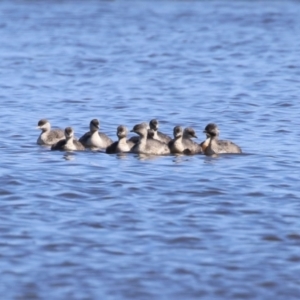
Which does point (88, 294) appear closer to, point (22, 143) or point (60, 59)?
point (22, 143)

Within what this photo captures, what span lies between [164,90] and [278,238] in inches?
513

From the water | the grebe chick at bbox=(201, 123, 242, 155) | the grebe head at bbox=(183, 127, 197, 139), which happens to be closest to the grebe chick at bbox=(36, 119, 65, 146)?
the water

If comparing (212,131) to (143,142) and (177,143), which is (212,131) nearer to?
(177,143)

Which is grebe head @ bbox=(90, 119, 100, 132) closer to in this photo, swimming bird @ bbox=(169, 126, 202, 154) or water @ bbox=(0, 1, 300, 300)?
water @ bbox=(0, 1, 300, 300)

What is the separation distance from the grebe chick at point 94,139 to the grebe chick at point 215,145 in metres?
1.56

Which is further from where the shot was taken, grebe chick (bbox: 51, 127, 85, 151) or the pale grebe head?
the pale grebe head

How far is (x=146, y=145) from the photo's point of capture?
→ 16000 mm

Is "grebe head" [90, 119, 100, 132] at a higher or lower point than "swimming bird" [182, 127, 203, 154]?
higher

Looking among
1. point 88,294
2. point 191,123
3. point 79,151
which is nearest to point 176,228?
point 88,294

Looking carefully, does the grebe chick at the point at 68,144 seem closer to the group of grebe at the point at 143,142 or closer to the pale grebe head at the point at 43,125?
the group of grebe at the point at 143,142

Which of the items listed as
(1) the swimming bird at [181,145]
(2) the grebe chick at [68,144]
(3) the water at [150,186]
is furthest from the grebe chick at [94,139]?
(1) the swimming bird at [181,145]

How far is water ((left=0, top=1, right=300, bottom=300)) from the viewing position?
9992mm

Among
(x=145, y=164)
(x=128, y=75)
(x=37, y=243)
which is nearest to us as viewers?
(x=37, y=243)

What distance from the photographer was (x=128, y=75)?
88.1 ft
